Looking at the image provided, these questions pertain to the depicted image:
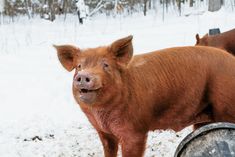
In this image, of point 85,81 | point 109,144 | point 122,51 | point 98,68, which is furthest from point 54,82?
point 85,81

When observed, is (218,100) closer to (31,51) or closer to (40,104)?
(40,104)

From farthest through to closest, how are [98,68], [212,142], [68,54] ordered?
[68,54]
[98,68]
[212,142]

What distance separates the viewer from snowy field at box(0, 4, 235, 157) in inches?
216

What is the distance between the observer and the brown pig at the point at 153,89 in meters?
3.68

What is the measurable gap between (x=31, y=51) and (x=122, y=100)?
813cm

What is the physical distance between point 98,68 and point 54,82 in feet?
16.7

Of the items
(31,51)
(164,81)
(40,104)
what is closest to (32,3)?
(31,51)

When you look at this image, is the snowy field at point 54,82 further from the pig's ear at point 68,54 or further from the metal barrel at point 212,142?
the metal barrel at point 212,142

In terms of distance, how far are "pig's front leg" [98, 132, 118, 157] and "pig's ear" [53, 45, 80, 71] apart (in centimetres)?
83

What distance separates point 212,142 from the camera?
3.18 meters

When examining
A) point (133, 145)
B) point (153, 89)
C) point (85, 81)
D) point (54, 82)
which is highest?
point (85, 81)

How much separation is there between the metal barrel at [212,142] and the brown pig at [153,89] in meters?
0.70

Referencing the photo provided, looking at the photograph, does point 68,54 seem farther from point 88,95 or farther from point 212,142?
point 212,142

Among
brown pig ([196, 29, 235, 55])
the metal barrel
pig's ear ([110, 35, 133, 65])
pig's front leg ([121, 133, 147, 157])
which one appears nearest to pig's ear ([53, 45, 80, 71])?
pig's ear ([110, 35, 133, 65])
